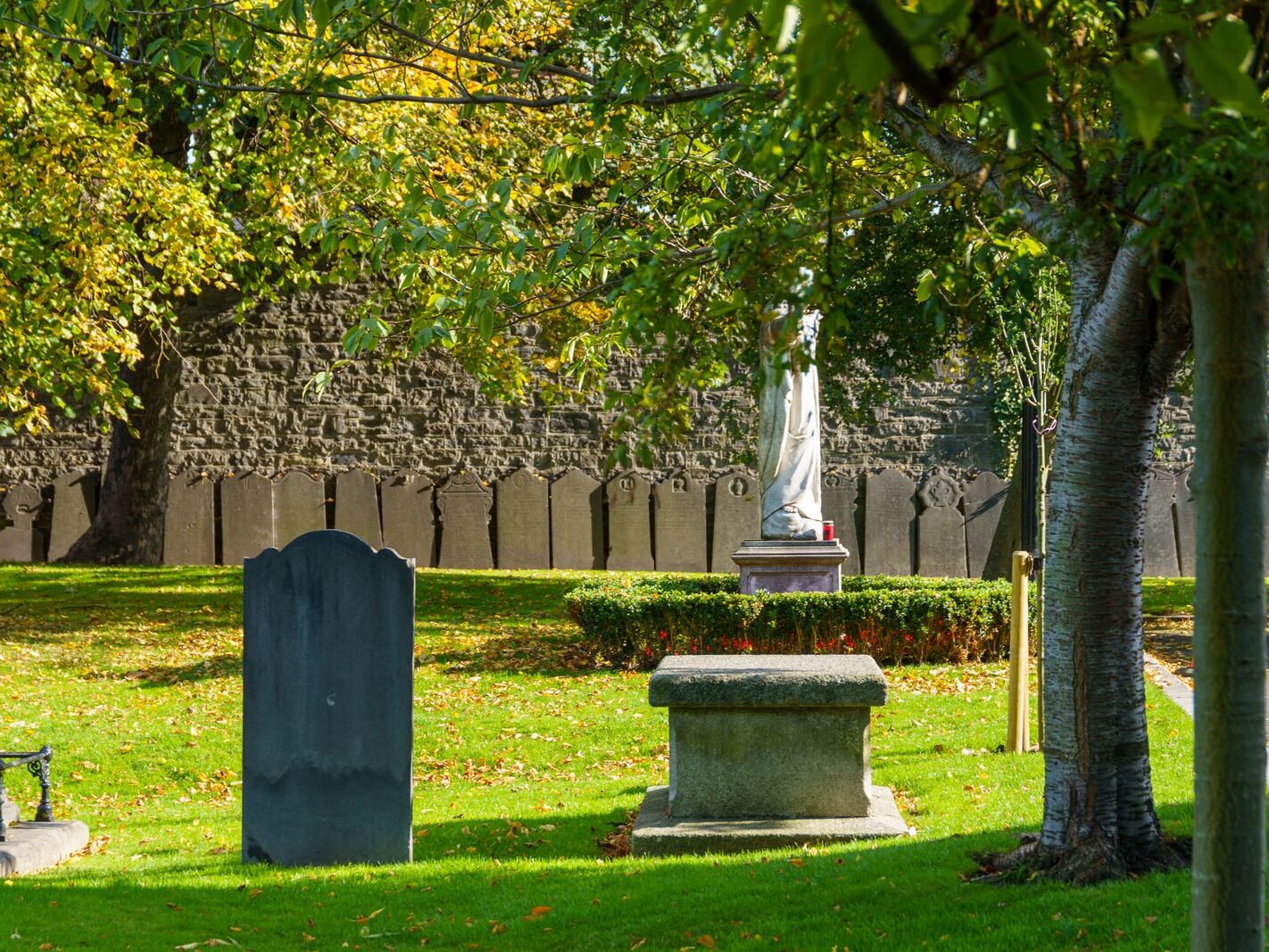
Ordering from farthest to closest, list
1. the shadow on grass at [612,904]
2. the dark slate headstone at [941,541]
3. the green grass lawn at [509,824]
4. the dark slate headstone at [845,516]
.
Result: the dark slate headstone at [845,516]
the dark slate headstone at [941,541]
the green grass lawn at [509,824]
the shadow on grass at [612,904]

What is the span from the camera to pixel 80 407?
2083 cm

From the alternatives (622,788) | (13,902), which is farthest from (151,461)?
(13,902)

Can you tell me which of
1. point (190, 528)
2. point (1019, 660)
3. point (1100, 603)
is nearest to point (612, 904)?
point (1100, 603)

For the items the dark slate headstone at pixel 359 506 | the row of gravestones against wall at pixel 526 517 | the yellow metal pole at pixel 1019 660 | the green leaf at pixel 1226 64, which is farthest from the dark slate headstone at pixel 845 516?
the green leaf at pixel 1226 64

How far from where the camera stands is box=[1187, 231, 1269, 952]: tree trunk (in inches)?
108

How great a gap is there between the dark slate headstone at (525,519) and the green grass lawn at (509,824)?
15.0 ft

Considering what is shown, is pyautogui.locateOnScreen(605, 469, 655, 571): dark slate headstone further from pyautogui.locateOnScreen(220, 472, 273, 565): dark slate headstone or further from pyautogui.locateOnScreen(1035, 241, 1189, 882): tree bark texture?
pyautogui.locateOnScreen(1035, 241, 1189, 882): tree bark texture

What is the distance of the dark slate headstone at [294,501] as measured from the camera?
62.0 ft

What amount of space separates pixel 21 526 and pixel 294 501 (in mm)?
3878

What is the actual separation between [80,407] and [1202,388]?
20.4 metres

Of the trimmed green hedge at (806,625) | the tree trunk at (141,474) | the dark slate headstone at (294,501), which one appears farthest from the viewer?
the dark slate headstone at (294,501)

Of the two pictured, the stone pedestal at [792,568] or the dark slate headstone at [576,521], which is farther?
the dark slate headstone at [576,521]

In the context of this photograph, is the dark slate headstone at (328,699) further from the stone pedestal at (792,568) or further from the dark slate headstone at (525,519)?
the dark slate headstone at (525,519)

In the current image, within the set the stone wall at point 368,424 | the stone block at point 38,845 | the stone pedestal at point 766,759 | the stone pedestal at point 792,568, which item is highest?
the stone wall at point 368,424
